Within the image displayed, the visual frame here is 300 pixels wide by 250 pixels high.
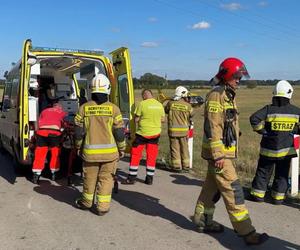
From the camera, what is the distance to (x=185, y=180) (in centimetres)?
868

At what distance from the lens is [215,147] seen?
4871 mm

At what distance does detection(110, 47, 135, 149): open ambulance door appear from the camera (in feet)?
28.1

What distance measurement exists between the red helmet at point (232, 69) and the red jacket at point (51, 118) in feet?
13.8

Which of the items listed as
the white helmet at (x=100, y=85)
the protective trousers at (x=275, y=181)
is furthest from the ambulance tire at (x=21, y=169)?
the protective trousers at (x=275, y=181)

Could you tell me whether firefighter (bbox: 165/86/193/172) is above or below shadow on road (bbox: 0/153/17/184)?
above

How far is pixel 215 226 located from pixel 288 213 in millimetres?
1451

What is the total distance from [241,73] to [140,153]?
393cm

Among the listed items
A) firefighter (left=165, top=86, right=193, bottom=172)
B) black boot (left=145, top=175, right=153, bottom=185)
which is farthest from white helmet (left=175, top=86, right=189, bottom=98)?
black boot (left=145, top=175, right=153, bottom=185)

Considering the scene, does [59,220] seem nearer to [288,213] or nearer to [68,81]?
[288,213]

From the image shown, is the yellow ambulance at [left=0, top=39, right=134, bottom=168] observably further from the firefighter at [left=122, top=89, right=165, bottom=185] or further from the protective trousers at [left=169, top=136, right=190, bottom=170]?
the protective trousers at [left=169, top=136, right=190, bottom=170]

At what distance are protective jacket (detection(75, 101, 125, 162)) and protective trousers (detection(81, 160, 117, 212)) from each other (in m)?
0.14

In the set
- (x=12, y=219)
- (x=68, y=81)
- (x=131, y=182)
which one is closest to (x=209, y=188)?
(x=12, y=219)

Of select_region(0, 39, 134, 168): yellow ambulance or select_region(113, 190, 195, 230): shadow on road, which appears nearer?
Result: select_region(113, 190, 195, 230): shadow on road

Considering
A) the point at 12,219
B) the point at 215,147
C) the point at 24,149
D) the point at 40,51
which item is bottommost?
the point at 12,219
